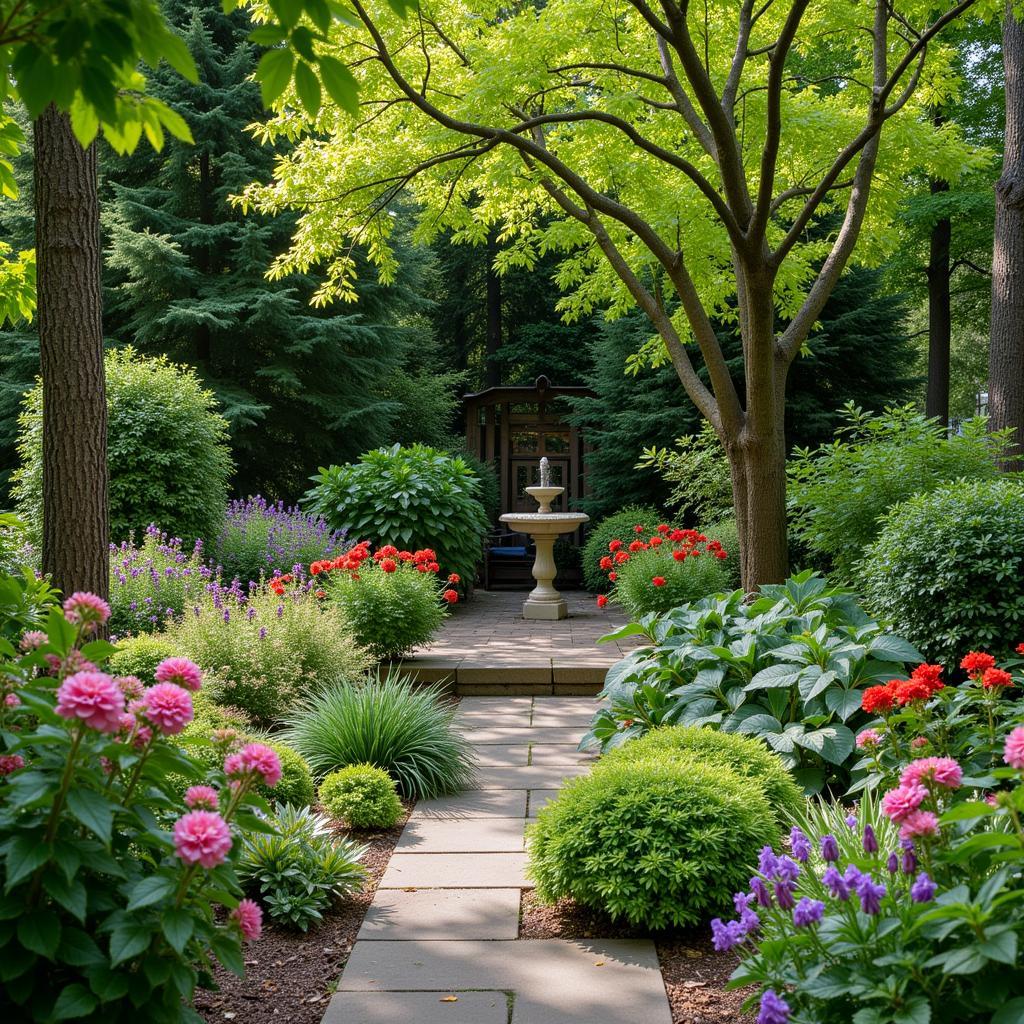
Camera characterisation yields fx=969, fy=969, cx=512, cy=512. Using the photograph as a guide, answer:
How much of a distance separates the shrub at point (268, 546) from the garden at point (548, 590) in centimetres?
5

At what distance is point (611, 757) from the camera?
368 cm

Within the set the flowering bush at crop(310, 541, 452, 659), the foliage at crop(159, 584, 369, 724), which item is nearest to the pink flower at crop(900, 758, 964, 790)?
the foliage at crop(159, 584, 369, 724)

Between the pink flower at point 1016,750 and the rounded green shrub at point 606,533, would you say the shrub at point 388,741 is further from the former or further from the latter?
the rounded green shrub at point 606,533

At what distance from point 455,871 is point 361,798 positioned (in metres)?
0.59

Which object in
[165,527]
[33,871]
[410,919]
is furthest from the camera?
[165,527]

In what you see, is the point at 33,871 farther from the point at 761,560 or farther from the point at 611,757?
the point at 761,560

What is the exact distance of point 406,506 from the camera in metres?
9.92

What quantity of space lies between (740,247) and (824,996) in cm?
490

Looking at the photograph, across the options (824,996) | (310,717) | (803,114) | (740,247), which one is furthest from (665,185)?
(824,996)

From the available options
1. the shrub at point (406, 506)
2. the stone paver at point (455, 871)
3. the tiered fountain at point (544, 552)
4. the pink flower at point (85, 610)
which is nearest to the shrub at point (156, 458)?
the shrub at point (406, 506)

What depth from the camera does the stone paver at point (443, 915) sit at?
3051 mm

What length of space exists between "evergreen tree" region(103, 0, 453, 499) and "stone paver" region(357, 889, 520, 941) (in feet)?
36.8

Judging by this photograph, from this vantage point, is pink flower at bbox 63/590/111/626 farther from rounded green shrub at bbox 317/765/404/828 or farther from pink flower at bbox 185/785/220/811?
rounded green shrub at bbox 317/765/404/828

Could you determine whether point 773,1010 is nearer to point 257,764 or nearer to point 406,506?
point 257,764
